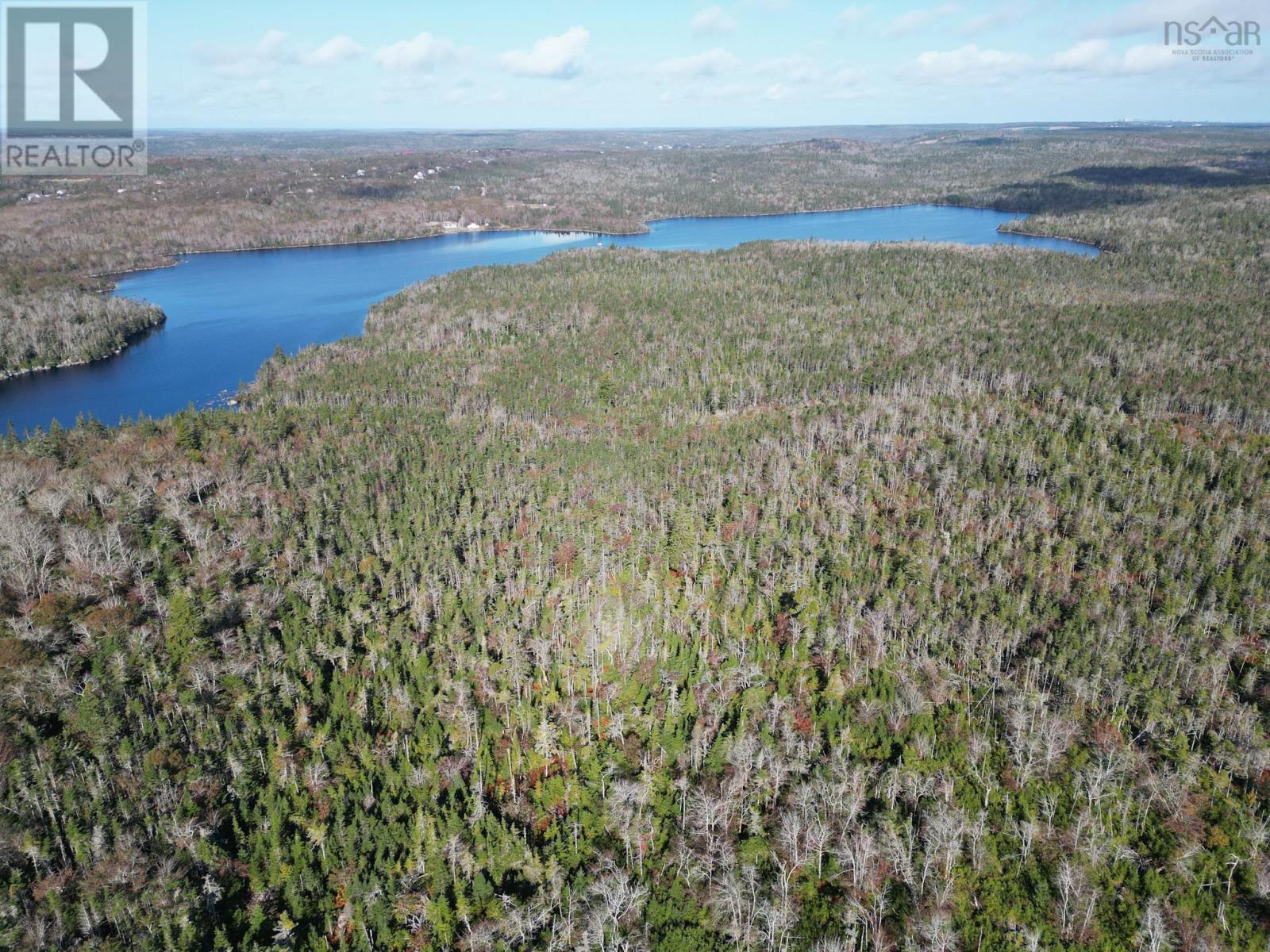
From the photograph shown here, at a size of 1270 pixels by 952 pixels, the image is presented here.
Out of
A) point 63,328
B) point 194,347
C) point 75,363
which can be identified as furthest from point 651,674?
point 63,328

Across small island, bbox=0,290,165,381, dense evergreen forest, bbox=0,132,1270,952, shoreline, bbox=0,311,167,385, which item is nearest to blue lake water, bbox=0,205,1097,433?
shoreline, bbox=0,311,167,385

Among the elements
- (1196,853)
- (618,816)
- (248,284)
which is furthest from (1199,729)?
(248,284)

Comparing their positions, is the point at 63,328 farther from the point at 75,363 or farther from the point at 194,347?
the point at 194,347

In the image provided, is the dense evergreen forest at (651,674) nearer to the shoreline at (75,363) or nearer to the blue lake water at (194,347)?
the blue lake water at (194,347)

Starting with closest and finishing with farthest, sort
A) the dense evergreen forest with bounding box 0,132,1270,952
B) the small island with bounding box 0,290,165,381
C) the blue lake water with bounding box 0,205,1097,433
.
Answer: the dense evergreen forest with bounding box 0,132,1270,952
the blue lake water with bounding box 0,205,1097,433
the small island with bounding box 0,290,165,381

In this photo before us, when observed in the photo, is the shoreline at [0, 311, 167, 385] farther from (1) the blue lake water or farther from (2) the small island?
(1) the blue lake water

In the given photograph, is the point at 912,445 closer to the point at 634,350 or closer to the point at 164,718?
the point at 634,350
